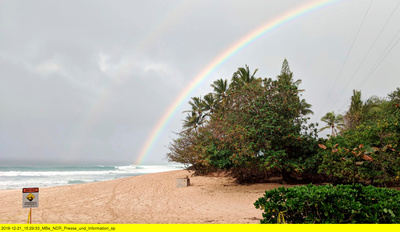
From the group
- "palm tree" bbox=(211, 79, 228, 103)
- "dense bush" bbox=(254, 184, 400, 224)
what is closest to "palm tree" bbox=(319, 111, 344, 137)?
"palm tree" bbox=(211, 79, 228, 103)

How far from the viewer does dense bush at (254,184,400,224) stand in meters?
5.19

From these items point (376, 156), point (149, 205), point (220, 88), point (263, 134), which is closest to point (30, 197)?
point (149, 205)

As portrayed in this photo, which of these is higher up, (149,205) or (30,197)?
(30,197)

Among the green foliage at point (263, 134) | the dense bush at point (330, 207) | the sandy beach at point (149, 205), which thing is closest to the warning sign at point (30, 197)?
the sandy beach at point (149, 205)

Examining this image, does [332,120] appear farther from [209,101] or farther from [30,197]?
[30,197]

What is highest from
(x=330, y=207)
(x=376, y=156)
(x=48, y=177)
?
(x=376, y=156)

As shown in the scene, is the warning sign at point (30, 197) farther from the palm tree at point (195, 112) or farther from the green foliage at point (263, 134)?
the palm tree at point (195, 112)

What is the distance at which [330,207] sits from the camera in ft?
17.0

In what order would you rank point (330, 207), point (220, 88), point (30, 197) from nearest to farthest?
point (330, 207)
point (30, 197)
point (220, 88)

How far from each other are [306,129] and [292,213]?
1202 cm

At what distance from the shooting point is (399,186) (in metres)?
14.5

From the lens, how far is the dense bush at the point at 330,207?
5.19 m

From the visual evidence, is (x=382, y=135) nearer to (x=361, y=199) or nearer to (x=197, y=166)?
(x=361, y=199)

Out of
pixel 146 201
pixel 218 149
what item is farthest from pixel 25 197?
pixel 218 149
